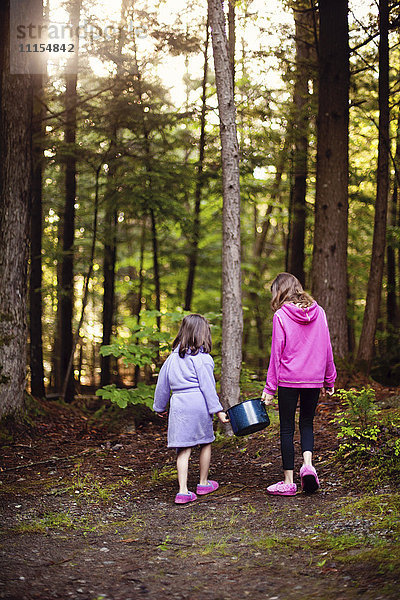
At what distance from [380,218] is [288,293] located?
5562mm

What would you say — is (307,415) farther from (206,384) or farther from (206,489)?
(206,489)

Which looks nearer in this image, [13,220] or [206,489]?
[206,489]

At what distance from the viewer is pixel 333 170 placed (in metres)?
9.78

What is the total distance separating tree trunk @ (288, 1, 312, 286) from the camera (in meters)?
10.9

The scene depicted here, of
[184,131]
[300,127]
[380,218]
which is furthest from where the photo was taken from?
[184,131]

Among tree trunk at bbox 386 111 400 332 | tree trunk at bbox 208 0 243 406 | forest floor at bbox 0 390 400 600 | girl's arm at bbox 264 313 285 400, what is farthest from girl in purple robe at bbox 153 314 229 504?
tree trunk at bbox 386 111 400 332

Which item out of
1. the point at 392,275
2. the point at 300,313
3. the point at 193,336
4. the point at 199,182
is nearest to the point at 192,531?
the point at 193,336

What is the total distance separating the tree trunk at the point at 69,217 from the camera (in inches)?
424

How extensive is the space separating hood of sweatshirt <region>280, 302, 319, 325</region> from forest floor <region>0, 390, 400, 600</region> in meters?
1.60

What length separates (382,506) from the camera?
4449 millimetres

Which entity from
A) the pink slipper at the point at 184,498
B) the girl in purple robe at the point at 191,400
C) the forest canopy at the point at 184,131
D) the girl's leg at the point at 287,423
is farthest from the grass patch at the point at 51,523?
the forest canopy at the point at 184,131

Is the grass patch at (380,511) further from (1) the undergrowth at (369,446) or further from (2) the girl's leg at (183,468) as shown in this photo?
(2) the girl's leg at (183,468)

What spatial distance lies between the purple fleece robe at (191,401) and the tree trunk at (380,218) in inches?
211

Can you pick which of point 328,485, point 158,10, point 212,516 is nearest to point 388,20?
point 158,10
